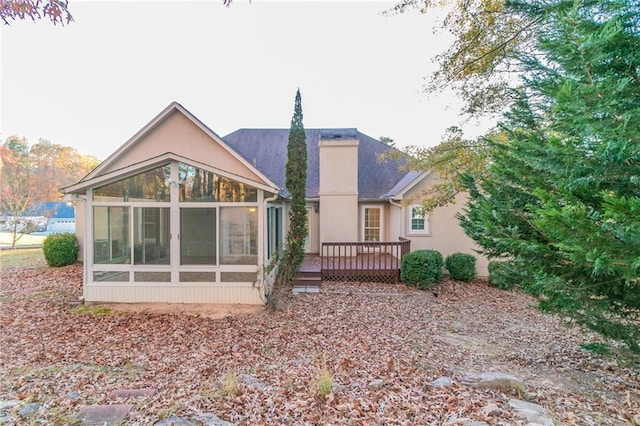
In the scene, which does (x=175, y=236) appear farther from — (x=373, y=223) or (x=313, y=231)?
(x=373, y=223)

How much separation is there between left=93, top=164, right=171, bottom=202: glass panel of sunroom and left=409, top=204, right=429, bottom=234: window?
29.3 feet

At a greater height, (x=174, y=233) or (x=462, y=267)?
(x=174, y=233)

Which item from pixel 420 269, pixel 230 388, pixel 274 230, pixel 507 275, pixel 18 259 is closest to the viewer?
pixel 230 388

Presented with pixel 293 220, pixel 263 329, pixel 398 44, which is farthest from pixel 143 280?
pixel 398 44

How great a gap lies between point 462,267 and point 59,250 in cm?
1640

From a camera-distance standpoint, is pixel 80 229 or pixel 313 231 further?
pixel 313 231

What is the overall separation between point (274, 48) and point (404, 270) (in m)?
11.5

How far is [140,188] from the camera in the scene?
7.57 meters

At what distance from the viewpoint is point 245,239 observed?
7.62 m

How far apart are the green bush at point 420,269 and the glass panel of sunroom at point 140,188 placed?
7.64 metres

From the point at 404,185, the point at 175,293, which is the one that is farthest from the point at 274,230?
the point at 404,185

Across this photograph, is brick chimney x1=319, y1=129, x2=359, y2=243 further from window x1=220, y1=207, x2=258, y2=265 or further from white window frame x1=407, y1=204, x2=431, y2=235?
window x1=220, y1=207, x2=258, y2=265

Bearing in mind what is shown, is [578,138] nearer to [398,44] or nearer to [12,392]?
[12,392]

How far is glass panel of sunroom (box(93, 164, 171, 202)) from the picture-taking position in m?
7.55
